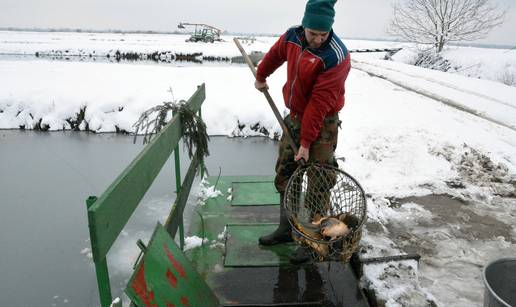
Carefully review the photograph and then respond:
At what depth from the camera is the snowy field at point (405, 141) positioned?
2838 millimetres

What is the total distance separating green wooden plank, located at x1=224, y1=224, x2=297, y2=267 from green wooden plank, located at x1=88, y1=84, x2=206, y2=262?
3.61 feet

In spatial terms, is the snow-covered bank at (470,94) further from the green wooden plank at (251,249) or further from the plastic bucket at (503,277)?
the plastic bucket at (503,277)

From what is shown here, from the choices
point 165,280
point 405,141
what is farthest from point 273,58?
point 405,141

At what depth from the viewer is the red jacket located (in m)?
2.50

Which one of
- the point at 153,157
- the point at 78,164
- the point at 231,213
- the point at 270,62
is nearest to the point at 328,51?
the point at 270,62

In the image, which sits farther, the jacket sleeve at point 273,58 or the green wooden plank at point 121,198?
the jacket sleeve at point 273,58

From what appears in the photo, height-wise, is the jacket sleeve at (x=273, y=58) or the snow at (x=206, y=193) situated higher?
the jacket sleeve at (x=273, y=58)

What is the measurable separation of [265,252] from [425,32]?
2655 cm

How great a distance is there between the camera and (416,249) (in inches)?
118

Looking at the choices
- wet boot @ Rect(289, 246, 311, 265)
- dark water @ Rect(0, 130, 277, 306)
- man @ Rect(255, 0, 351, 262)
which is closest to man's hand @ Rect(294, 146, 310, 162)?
man @ Rect(255, 0, 351, 262)

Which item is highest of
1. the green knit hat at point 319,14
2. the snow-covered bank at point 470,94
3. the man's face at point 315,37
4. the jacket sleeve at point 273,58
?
the green knit hat at point 319,14

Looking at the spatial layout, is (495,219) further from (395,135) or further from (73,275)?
(73,275)

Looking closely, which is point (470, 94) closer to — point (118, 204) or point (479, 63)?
point (479, 63)

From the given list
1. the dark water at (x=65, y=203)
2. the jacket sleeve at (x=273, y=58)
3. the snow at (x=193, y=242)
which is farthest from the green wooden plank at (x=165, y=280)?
the jacket sleeve at (x=273, y=58)
